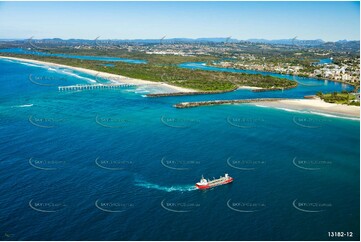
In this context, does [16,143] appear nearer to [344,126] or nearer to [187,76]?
[344,126]

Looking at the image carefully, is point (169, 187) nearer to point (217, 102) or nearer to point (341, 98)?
point (217, 102)

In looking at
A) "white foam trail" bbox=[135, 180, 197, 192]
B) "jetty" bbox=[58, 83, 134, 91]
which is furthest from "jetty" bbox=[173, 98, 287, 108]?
"white foam trail" bbox=[135, 180, 197, 192]

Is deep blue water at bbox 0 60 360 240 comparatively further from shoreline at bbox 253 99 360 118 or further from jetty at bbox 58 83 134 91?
jetty at bbox 58 83 134 91

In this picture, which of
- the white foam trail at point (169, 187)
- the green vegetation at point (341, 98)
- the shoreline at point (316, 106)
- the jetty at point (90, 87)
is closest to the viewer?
the white foam trail at point (169, 187)

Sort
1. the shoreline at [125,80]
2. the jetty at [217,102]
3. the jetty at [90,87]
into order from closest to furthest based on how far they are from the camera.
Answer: the jetty at [217,102] < the jetty at [90,87] < the shoreline at [125,80]

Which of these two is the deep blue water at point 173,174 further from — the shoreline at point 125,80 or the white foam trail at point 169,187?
the shoreline at point 125,80

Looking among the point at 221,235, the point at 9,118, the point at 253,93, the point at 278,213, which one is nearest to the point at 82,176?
the point at 221,235

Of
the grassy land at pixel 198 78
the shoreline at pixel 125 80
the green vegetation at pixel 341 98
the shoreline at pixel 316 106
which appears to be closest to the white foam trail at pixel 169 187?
the shoreline at pixel 316 106
